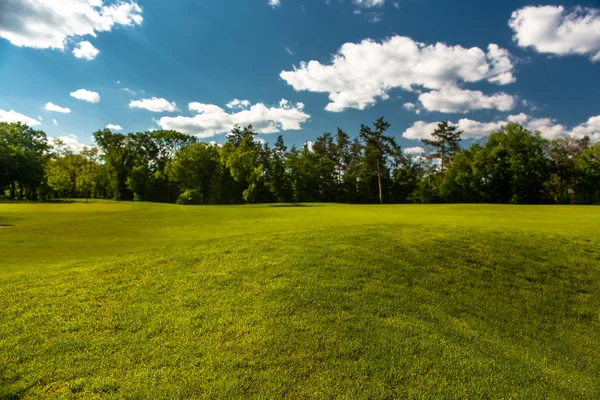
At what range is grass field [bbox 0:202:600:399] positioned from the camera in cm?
426

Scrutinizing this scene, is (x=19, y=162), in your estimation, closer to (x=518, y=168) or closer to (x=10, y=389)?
(x=10, y=389)

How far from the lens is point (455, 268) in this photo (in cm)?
884

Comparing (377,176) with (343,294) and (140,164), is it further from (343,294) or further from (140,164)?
(343,294)

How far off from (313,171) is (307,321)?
2551 inches

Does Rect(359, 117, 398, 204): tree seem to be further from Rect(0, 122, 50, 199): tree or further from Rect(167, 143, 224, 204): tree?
Rect(0, 122, 50, 199): tree

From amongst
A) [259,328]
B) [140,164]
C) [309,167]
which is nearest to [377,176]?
[309,167]

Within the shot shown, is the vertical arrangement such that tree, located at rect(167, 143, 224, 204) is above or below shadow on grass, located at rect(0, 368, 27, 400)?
above

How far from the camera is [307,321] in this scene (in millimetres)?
5590

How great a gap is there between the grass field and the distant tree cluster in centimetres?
4138

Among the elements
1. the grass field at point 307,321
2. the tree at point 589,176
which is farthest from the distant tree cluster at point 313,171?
the grass field at point 307,321

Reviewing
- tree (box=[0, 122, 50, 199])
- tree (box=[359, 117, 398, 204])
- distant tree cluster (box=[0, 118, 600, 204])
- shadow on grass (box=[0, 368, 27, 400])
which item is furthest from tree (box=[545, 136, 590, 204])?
tree (box=[0, 122, 50, 199])

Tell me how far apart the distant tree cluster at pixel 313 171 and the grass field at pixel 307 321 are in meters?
41.4

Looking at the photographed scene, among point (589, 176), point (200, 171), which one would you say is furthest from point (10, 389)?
point (589, 176)

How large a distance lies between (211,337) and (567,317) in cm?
786
